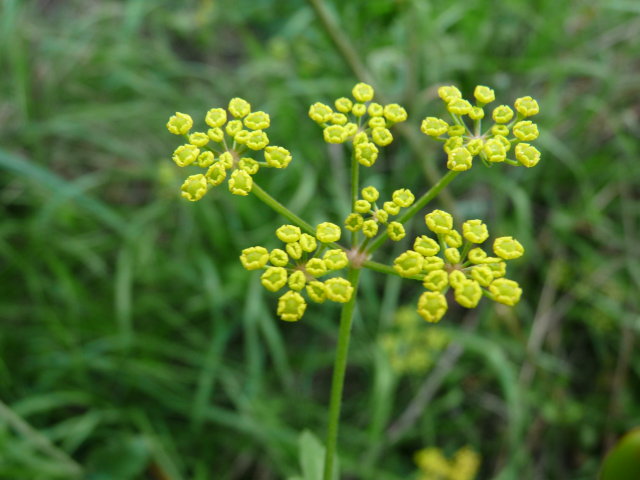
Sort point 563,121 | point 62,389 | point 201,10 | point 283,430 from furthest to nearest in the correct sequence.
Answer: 1. point 201,10
2. point 563,121
3. point 62,389
4. point 283,430

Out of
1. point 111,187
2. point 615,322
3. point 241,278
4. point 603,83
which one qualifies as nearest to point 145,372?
point 241,278

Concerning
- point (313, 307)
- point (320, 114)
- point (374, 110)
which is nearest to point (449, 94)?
point (374, 110)

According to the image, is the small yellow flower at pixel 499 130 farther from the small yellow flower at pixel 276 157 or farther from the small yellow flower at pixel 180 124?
the small yellow flower at pixel 180 124

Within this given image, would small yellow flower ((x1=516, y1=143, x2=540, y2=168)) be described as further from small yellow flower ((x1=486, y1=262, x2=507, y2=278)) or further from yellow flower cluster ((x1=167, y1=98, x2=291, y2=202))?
yellow flower cluster ((x1=167, y1=98, x2=291, y2=202))

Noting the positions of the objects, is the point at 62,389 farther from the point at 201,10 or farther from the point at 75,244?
the point at 201,10

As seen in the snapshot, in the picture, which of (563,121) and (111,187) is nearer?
(563,121)
